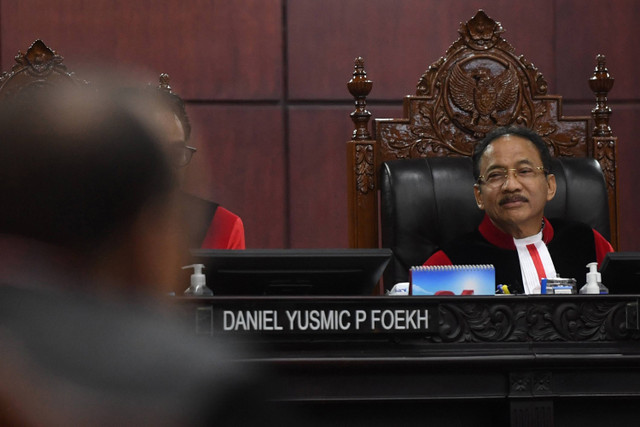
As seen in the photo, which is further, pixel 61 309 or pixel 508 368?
pixel 508 368

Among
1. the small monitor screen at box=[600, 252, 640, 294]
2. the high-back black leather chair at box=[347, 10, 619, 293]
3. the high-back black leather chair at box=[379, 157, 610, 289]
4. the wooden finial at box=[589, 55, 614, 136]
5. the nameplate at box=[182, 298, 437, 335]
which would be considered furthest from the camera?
the wooden finial at box=[589, 55, 614, 136]

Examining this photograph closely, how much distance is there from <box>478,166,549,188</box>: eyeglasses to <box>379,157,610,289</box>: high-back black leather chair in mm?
188

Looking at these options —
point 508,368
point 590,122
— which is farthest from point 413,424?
point 590,122

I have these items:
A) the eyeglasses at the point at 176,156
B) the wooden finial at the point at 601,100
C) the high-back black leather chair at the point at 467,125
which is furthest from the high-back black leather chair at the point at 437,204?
the eyeglasses at the point at 176,156

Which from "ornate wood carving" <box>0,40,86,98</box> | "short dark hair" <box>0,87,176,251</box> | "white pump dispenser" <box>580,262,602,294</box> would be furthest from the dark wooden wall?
"short dark hair" <box>0,87,176,251</box>

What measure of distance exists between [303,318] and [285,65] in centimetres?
234

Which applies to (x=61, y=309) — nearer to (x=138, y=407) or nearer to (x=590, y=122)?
(x=138, y=407)

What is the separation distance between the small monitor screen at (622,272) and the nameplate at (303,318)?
385 mm

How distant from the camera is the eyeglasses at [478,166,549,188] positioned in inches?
98.4

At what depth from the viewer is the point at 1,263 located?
411 millimetres

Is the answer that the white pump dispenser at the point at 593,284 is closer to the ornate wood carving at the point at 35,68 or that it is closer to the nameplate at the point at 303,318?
the nameplate at the point at 303,318

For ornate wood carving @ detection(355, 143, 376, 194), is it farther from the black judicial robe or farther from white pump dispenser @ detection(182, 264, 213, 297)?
white pump dispenser @ detection(182, 264, 213, 297)

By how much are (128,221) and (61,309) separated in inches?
1.8

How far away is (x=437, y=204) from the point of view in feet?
8.80
